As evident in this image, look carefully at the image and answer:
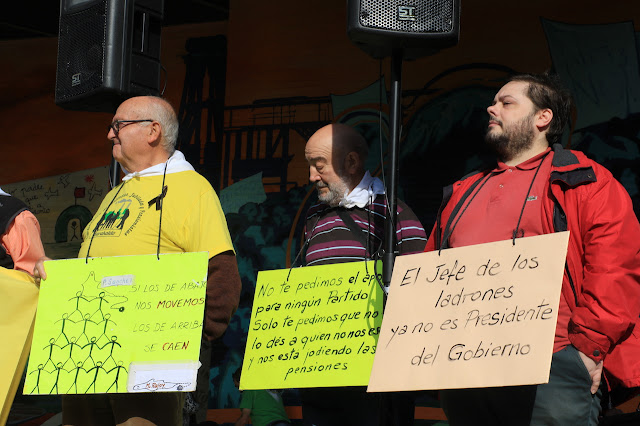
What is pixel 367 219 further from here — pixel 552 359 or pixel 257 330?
pixel 552 359

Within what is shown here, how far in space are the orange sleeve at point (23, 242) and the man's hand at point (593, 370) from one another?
2283 millimetres

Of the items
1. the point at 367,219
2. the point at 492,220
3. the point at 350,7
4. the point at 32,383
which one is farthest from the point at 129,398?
the point at 350,7

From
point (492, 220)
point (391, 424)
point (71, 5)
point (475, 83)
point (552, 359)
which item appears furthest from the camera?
point (475, 83)

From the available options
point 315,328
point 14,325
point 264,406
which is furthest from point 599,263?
point 264,406

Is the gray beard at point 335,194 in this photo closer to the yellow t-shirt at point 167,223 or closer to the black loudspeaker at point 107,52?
the yellow t-shirt at point 167,223

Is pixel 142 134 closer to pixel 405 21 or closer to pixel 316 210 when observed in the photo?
pixel 316 210

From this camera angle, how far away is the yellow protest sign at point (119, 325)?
299cm

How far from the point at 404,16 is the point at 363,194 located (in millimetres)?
768

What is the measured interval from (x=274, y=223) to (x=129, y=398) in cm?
285

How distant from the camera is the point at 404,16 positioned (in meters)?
3.21

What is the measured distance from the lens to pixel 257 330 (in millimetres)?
3213

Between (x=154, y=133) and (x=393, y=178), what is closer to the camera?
(x=393, y=178)

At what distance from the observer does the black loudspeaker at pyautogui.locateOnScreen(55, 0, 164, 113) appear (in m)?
3.97

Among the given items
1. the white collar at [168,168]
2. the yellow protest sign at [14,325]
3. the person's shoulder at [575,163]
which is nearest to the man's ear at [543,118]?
the person's shoulder at [575,163]
